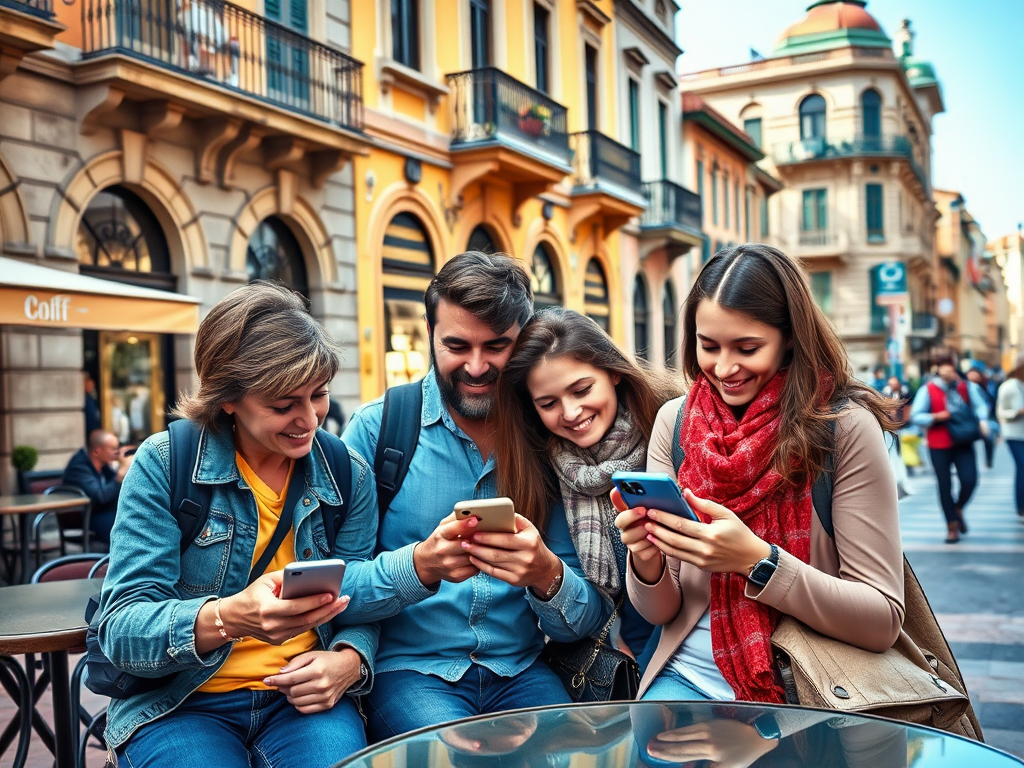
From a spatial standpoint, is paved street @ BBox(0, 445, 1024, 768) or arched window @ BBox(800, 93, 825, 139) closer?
paved street @ BBox(0, 445, 1024, 768)

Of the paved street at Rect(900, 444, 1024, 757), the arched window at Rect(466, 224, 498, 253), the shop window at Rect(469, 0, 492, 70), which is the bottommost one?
the paved street at Rect(900, 444, 1024, 757)

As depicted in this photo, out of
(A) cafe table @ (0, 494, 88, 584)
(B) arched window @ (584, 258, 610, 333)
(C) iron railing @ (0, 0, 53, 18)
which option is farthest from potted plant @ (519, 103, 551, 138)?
(A) cafe table @ (0, 494, 88, 584)

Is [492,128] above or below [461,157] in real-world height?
above

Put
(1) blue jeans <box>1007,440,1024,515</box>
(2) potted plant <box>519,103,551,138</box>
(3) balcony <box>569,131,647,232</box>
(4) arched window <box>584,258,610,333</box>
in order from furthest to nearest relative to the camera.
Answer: (4) arched window <box>584,258,610,333</box> → (3) balcony <box>569,131,647,232</box> → (2) potted plant <box>519,103,551,138</box> → (1) blue jeans <box>1007,440,1024,515</box>

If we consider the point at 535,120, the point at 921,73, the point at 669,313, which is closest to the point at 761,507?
the point at 535,120

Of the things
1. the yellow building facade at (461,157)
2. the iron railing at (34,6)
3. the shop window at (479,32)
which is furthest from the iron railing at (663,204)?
the iron railing at (34,6)

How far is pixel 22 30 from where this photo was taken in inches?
317

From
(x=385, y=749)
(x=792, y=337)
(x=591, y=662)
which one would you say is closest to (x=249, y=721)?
(x=385, y=749)

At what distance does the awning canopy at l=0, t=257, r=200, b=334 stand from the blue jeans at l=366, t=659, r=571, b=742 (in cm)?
514

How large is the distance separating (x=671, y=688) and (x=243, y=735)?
3.71 ft

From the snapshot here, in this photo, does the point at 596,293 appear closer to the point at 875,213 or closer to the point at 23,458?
the point at 23,458

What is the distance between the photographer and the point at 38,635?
266cm

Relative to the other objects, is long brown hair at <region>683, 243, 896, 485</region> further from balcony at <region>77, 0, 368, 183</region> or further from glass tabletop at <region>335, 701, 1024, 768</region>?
balcony at <region>77, 0, 368, 183</region>

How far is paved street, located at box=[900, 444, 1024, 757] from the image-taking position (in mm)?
4391
